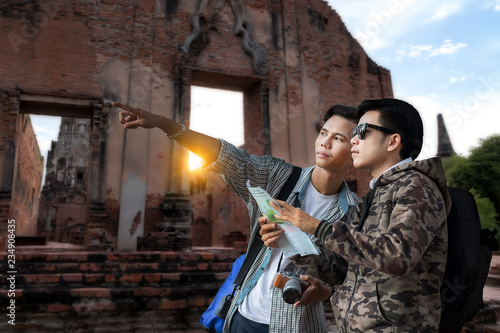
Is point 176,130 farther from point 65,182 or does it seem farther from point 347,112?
point 65,182

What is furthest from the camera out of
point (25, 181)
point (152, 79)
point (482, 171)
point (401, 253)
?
point (482, 171)

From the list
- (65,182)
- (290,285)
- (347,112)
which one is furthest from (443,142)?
(65,182)

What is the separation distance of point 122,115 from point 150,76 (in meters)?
7.15

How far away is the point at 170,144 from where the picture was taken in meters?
8.39

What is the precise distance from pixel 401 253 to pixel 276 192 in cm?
84

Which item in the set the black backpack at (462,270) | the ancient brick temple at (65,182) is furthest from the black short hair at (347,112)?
the ancient brick temple at (65,182)

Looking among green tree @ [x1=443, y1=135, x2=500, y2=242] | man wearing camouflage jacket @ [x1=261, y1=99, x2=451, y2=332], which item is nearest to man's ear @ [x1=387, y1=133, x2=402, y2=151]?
man wearing camouflage jacket @ [x1=261, y1=99, x2=451, y2=332]

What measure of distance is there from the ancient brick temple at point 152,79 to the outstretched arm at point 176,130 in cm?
620

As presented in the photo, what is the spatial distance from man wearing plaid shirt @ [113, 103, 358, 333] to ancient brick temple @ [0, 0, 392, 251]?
6222 mm

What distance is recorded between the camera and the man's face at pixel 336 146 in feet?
5.81

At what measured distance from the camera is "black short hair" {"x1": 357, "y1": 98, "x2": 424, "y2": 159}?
4.66 ft

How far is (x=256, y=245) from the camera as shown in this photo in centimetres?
178

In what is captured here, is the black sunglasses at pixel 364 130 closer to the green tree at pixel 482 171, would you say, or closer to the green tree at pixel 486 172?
the green tree at pixel 482 171

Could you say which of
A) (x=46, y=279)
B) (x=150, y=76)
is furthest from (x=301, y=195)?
(x=150, y=76)
